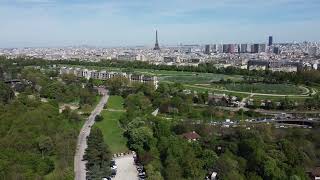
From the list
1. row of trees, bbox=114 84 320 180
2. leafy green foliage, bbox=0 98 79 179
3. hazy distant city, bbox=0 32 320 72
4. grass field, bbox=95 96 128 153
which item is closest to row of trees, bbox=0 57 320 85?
hazy distant city, bbox=0 32 320 72

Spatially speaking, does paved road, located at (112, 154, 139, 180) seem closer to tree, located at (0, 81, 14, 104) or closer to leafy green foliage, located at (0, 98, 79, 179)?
leafy green foliage, located at (0, 98, 79, 179)

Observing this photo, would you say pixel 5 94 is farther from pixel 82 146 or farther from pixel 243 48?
pixel 243 48

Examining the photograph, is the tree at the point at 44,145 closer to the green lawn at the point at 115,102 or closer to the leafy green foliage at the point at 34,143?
the leafy green foliage at the point at 34,143

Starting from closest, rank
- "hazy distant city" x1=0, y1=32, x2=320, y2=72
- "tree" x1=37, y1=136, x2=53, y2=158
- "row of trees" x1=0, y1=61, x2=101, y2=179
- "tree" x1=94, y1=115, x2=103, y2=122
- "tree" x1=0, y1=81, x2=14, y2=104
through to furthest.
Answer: "row of trees" x1=0, y1=61, x2=101, y2=179 < "tree" x1=37, y1=136, x2=53, y2=158 < "tree" x1=94, y1=115, x2=103, y2=122 < "tree" x1=0, y1=81, x2=14, y2=104 < "hazy distant city" x1=0, y1=32, x2=320, y2=72

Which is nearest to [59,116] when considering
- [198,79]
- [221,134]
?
[221,134]

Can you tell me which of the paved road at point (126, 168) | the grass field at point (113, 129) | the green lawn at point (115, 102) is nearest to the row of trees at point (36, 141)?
the grass field at point (113, 129)

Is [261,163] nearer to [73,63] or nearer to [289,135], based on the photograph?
[289,135]

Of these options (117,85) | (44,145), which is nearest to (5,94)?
(117,85)
